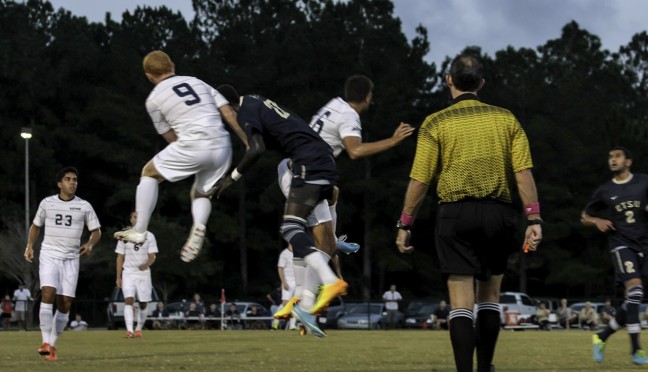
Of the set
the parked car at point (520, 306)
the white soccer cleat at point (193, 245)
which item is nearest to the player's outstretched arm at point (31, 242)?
the white soccer cleat at point (193, 245)

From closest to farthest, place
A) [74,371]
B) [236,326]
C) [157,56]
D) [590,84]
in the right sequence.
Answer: [157,56] < [74,371] < [236,326] < [590,84]

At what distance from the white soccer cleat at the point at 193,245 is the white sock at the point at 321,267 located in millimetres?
1014

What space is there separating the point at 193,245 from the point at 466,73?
341cm

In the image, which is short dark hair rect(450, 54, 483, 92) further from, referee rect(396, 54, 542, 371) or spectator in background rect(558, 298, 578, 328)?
spectator in background rect(558, 298, 578, 328)

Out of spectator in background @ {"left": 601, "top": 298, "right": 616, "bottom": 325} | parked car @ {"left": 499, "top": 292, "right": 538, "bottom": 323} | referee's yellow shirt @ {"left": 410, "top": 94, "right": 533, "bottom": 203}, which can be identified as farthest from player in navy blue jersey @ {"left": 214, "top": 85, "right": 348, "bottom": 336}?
parked car @ {"left": 499, "top": 292, "right": 538, "bottom": 323}

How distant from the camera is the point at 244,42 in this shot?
77.1 meters

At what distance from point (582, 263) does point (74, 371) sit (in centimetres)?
6615

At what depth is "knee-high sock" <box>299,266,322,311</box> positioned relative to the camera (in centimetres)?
1070

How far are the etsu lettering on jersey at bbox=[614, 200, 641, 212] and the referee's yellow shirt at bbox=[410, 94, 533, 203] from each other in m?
6.11

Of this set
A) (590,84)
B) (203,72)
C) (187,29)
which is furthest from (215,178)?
(590,84)

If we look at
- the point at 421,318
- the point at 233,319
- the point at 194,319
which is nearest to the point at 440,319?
the point at 421,318

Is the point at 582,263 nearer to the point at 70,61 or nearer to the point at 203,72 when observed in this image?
the point at 203,72

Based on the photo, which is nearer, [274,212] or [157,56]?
[157,56]

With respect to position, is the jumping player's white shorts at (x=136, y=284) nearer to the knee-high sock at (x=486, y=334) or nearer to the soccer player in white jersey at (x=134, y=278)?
the soccer player in white jersey at (x=134, y=278)
